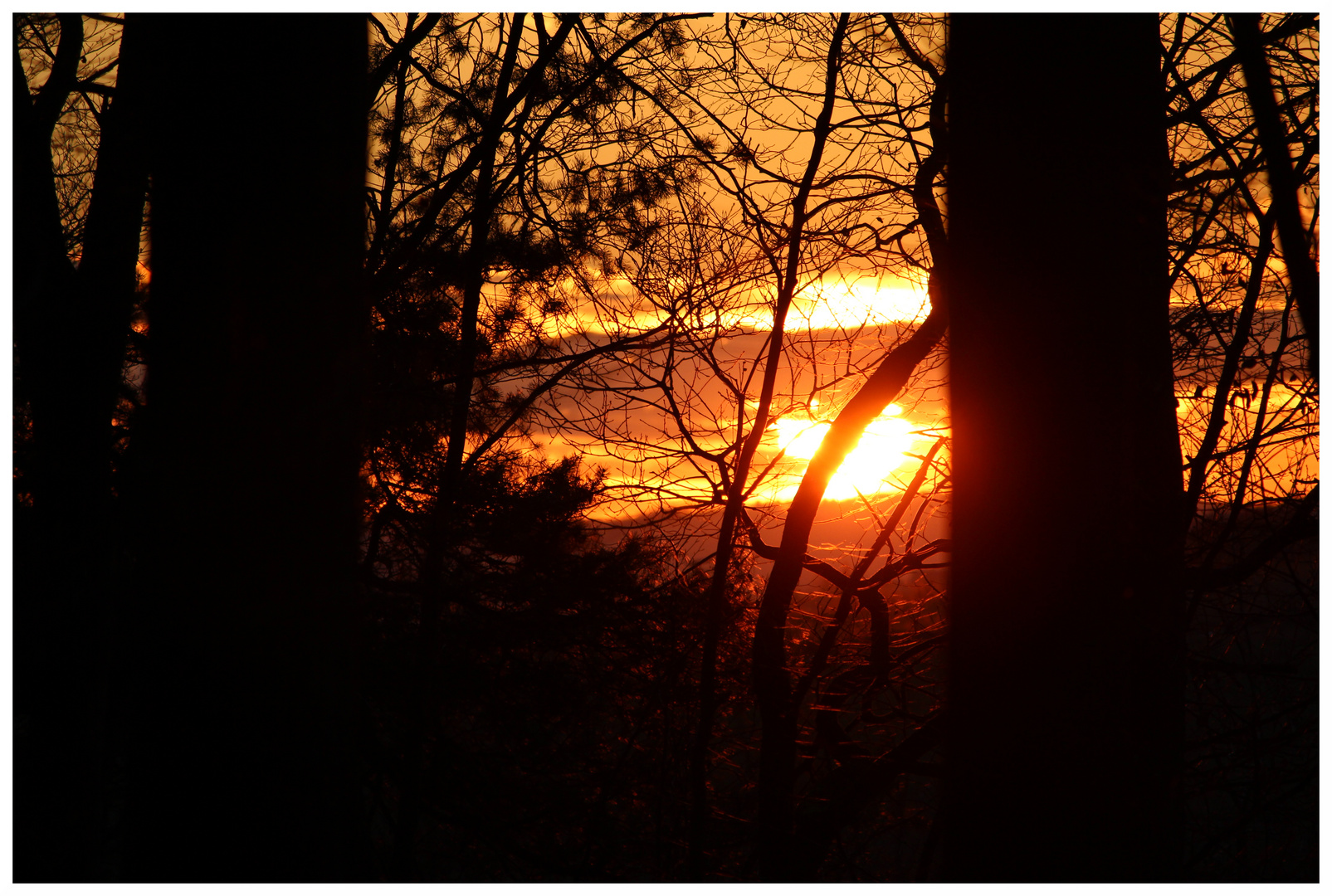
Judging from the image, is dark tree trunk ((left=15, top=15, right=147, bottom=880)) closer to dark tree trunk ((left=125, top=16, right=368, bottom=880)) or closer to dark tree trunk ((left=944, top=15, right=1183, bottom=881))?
dark tree trunk ((left=125, top=16, right=368, bottom=880))

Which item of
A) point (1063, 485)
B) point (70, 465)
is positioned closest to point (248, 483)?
point (70, 465)

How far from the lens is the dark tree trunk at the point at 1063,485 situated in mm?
1773

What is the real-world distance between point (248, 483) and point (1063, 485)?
72.2 inches

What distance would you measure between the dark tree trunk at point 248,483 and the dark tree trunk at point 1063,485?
4.87 ft

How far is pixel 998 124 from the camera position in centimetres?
193

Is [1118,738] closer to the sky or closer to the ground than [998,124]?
closer to the ground

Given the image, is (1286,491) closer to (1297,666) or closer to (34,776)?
(1297,666)

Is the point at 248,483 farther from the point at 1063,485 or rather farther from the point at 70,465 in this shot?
the point at 1063,485

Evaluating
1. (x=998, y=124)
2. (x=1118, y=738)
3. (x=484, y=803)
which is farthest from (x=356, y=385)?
(x=484, y=803)

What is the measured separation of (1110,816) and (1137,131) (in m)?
1.51

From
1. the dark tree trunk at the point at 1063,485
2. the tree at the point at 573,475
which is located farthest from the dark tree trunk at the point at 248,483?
the dark tree trunk at the point at 1063,485

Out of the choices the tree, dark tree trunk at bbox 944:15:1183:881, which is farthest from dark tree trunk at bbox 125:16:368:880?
dark tree trunk at bbox 944:15:1183:881

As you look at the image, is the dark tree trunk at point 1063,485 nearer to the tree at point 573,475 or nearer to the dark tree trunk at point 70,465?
the tree at point 573,475

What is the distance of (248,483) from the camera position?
6.49 ft
